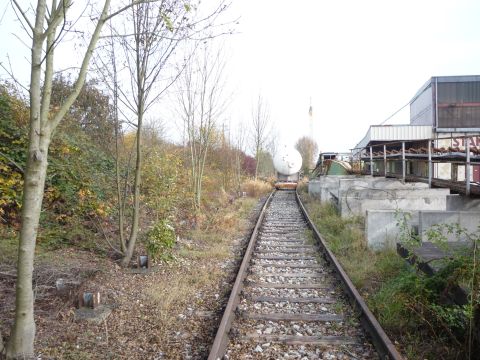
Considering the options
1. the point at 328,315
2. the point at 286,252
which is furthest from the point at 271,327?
the point at 286,252

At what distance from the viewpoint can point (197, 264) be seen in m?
7.27

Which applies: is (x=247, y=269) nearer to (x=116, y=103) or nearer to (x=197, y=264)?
(x=197, y=264)

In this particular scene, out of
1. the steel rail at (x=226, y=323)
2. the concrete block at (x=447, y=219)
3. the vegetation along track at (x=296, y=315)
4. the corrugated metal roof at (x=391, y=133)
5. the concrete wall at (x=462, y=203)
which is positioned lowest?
the vegetation along track at (x=296, y=315)

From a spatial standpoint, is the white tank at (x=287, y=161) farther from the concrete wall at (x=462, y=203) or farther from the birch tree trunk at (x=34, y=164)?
the birch tree trunk at (x=34, y=164)

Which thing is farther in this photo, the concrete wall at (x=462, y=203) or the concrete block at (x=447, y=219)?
the concrete wall at (x=462, y=203)

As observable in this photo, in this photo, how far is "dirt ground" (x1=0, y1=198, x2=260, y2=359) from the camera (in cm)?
388

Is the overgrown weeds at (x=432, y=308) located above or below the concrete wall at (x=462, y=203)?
below

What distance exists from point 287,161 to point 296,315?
1066 inches

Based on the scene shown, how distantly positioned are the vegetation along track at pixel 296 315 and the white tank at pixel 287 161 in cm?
2377

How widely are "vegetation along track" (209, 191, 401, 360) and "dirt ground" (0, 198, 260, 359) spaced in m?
0.25

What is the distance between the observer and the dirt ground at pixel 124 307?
3885 millimetres

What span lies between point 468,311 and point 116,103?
5.60 meters

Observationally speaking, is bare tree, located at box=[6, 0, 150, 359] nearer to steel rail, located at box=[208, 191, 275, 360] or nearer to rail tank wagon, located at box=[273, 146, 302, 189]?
steel rail, located at box=[208, 191, 275, 360]

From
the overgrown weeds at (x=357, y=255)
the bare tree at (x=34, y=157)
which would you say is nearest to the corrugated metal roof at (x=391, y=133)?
the overgrown weeds at (x=357, y=255)
